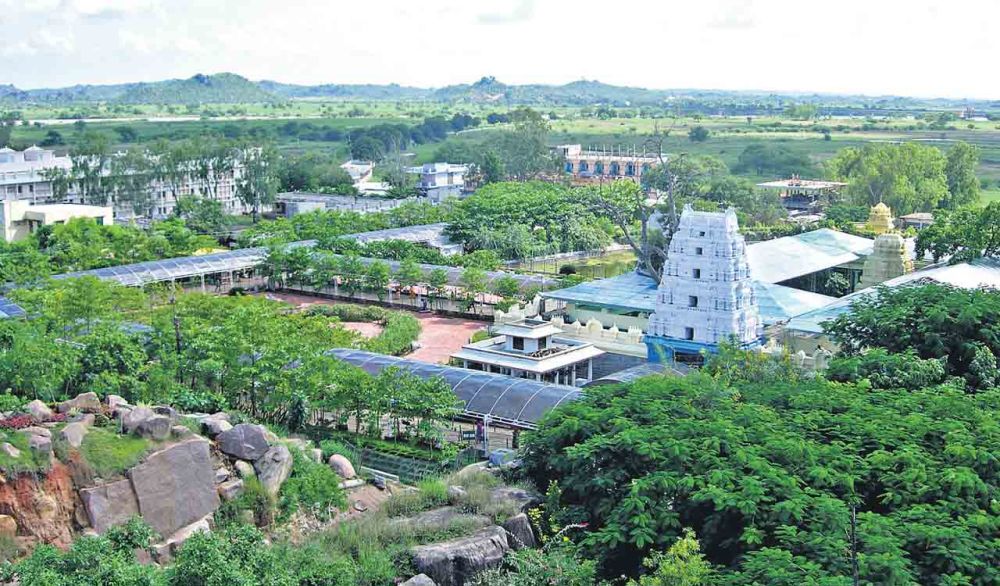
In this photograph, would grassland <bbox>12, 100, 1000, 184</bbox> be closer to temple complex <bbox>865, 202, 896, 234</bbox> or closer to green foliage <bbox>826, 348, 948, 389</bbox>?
temple complex <bbox>865, 202, 896, 234</bbox>

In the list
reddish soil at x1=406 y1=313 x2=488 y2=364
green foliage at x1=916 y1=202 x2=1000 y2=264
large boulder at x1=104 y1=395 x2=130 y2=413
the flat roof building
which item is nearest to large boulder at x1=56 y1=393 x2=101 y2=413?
large boulder at x1=104 y1=395 x2=130 y2=413

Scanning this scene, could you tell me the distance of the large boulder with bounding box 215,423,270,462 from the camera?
21609 mm

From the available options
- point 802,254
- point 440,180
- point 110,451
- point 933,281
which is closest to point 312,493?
point 110,451

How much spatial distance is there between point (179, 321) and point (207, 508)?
1443cm

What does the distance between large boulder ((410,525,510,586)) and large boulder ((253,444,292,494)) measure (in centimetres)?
462

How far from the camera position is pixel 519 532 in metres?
18.8

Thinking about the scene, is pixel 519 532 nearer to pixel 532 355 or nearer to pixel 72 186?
pixel 532 355

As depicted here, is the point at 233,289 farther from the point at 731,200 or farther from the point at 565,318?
the point at 731,200

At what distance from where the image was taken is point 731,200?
77.8m

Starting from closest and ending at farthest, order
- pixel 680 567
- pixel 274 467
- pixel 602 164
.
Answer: pixel 680 567
pixel 274 467
pixel 602 164

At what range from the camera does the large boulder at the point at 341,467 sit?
925 inches

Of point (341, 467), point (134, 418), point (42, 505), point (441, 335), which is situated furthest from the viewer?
point (441, 335)

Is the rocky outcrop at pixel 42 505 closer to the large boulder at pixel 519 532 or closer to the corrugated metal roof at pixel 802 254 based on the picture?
the large boulder at pixel 519 532

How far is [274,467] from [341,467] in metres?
2.43
